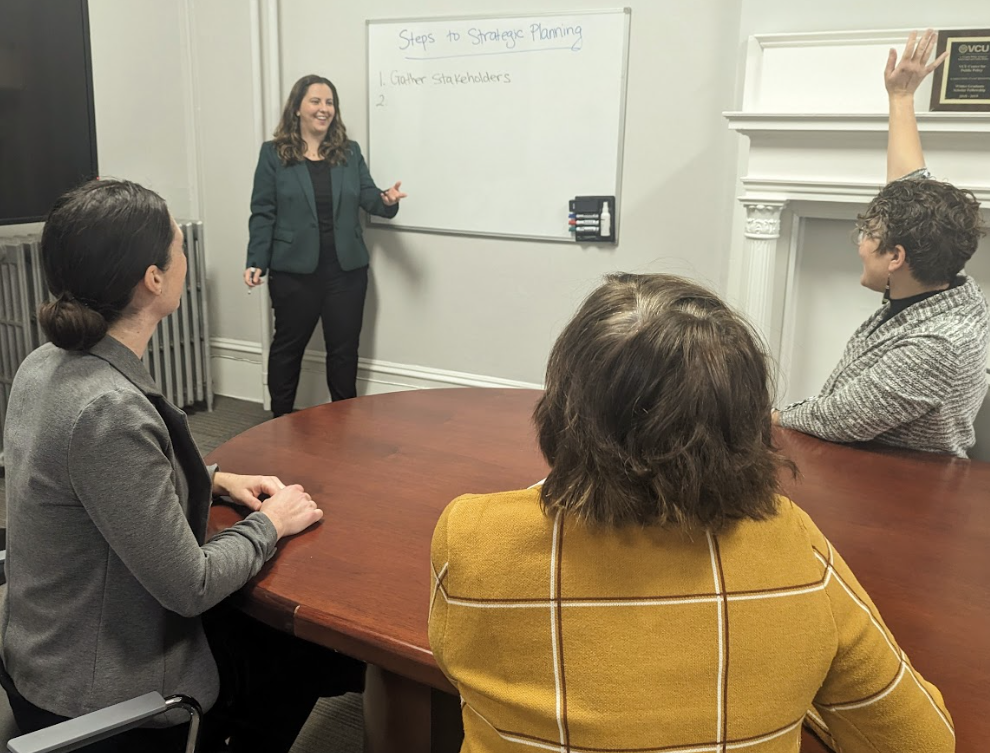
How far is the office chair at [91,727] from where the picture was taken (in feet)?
3.26

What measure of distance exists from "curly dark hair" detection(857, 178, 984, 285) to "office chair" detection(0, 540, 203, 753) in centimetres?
160

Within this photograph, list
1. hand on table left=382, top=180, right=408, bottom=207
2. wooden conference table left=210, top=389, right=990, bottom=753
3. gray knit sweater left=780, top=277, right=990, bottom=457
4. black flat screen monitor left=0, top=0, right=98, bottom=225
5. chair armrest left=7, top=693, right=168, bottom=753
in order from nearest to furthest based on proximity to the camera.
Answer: chair armrest left=7, top=693, right=168, bottom=753
wooden conference table left=210, top=389, right=990, bottom=753
gray knit sweater left=780, top=277, right=990, bottom=457
black flat screen monitor left=0, top=0, right=98, bottom=225
hand on table left=382, top=180, right=408, bottom=207

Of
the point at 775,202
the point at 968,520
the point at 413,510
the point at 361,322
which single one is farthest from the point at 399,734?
the point at 361,322

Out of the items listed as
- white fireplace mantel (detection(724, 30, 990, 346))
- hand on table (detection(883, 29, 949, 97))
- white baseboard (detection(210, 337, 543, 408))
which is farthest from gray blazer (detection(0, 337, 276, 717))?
white baseboard (detection(210, 337, 543, 408))

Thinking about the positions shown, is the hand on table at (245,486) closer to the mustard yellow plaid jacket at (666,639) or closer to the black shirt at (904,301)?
the mustard yellow plaid jacket at (666,639)

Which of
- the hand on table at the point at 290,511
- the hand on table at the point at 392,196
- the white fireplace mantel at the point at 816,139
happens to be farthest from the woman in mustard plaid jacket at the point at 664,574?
the hand on table at the point at 392,196

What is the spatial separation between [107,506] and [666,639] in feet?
2.36

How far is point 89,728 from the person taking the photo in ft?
3.36

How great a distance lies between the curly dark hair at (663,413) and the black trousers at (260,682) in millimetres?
709

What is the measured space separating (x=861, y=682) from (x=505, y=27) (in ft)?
10.5

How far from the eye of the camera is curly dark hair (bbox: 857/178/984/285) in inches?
71.5

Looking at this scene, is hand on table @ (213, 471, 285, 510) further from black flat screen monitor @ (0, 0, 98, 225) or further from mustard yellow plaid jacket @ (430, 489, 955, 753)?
black flat screen monitor @ (0, 0, 98, 225)

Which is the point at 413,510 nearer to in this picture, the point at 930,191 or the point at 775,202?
the point at 930,191

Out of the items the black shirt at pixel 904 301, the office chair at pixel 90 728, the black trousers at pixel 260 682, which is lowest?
the black trousers at pixel 260 682
